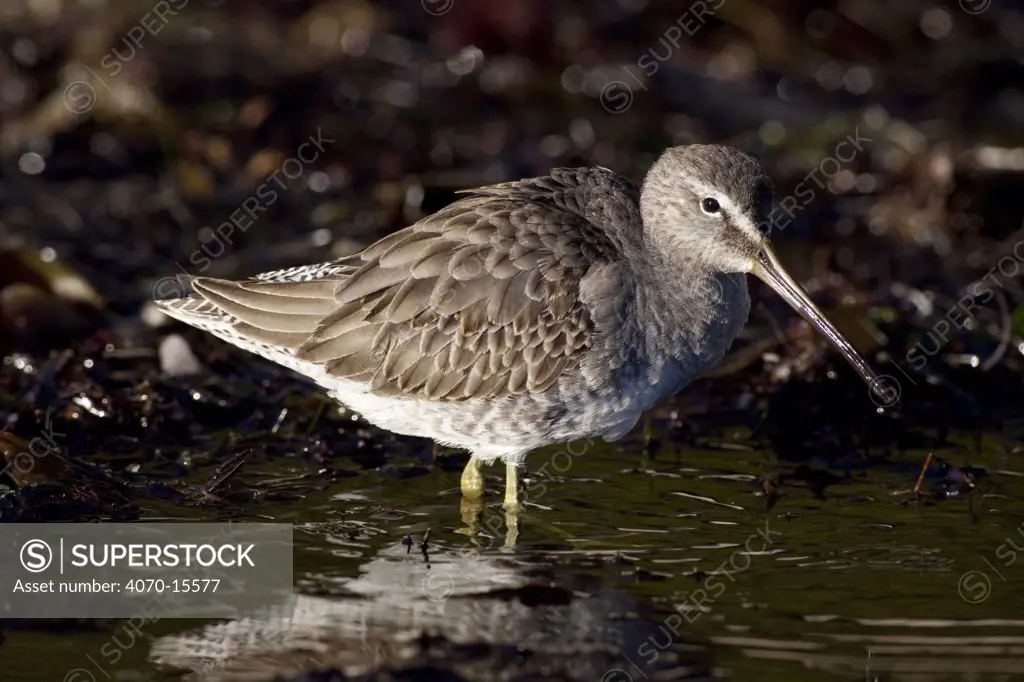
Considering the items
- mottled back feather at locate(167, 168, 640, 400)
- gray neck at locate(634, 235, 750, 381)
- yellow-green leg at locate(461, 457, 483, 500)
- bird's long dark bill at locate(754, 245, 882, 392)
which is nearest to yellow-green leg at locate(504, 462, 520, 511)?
yellow-green leg at locate(461, 457, 483, 500)

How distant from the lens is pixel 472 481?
737 centimetres

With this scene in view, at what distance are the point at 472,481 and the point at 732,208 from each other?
1799 mm

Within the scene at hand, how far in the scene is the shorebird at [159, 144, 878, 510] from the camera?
690cm

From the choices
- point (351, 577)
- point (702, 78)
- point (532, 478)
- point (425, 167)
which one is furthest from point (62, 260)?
point (702, 78)

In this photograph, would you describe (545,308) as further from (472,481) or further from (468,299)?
(472,481)

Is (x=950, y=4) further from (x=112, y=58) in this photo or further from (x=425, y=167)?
(x=112, y=58)

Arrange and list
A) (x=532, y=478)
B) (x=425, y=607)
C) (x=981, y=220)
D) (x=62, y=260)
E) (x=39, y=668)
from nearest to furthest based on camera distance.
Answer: (x=39, y=668) < (x=425, y=607) < (x=532, y=478) < (x=62, y=260) < (x=981, y=220)

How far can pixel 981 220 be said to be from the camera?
1096 cm

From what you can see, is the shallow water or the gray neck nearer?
the shallow water

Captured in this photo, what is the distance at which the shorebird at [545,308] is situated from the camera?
6898 millimetres

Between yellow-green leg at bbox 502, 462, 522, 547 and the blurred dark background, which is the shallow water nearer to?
yellow-green leg at bbox 502, 462, 522, 547

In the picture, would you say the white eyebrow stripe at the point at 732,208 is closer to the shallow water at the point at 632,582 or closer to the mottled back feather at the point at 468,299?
the mottled back feather at the point at 468,299

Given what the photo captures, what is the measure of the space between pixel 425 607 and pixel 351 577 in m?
0.45

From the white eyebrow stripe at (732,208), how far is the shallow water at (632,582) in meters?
1.25
